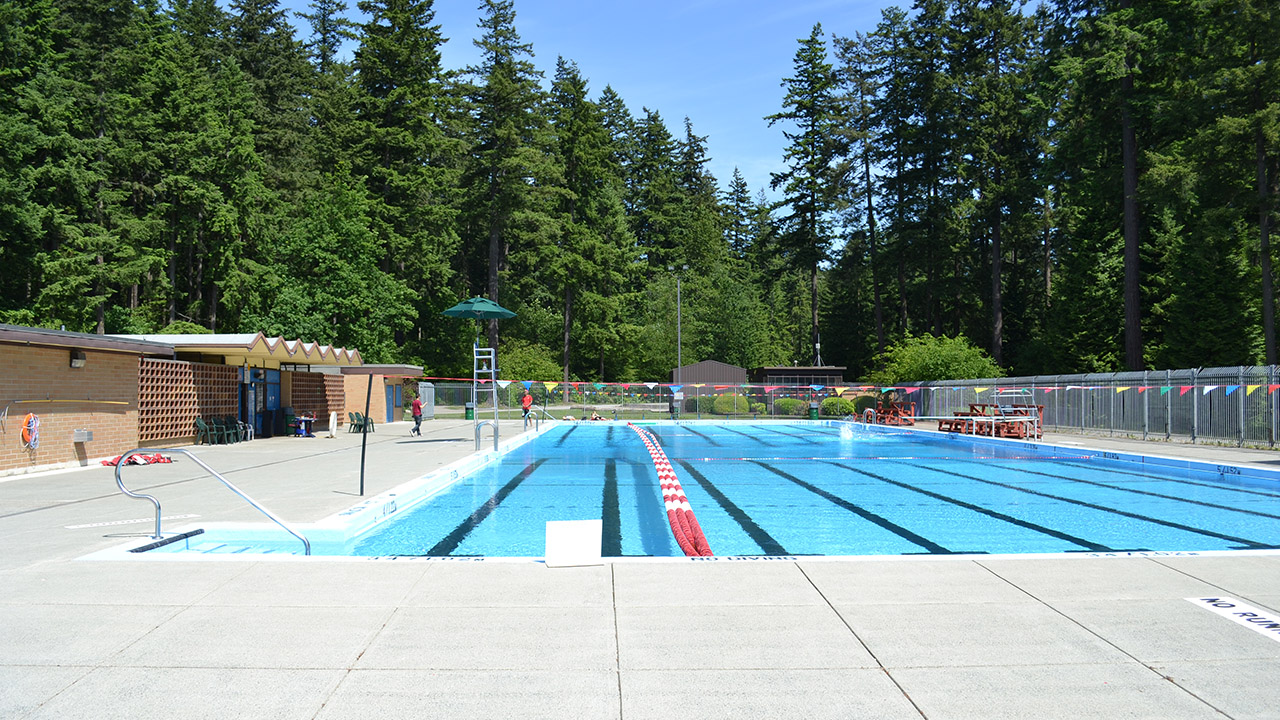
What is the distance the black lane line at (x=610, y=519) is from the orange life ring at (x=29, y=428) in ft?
33.7

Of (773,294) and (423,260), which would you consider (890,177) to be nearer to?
(773,294)

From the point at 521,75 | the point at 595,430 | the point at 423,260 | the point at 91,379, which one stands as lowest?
the point at 595,430

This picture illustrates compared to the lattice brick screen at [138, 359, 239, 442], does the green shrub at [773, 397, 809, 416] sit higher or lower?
lower

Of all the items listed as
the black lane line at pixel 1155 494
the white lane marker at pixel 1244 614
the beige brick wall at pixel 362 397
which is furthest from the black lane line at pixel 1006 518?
the beige brick wall at pixel 362 397

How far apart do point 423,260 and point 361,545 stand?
4232cm

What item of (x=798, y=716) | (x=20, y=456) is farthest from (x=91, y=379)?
(x=798, y=716)

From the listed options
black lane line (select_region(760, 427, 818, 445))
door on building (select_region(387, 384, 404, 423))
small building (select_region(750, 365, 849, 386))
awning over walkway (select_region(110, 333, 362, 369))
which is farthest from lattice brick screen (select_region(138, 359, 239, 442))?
small building (select_region(750, 365, 849, 386))

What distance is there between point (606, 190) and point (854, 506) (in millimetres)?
51574

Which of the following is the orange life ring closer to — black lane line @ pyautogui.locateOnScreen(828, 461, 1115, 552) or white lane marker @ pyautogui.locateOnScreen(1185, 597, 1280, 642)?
black lane line @ pyautogui.locateOnScreen(828, 461, 1115, 552)

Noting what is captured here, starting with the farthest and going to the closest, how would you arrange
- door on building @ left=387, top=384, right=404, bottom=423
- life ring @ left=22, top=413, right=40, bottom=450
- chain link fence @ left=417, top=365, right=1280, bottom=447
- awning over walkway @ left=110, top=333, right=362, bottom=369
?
door on building @ left=387, top=384, right=404, bottom=423 < awning over walkway @ left=110, top=333, right=362, bottom=369 < chain link fence @ left=417, top=365, right=1280, bottom=447 < life ring @ left=22, top=413, right=40, bottom=450

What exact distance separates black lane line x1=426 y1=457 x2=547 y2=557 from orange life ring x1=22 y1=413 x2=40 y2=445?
8512mm

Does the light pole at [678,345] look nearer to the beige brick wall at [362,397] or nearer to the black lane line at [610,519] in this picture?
the beige brick wall at [362,397]

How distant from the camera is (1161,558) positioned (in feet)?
21.6

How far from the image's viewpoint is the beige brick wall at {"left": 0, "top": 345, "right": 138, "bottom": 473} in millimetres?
13961
